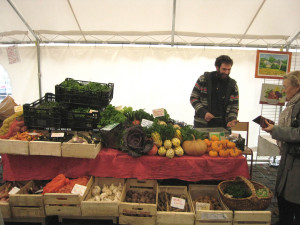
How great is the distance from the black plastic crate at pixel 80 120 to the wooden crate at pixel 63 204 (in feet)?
2.51

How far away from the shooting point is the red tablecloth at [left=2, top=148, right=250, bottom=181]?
92.4 inches

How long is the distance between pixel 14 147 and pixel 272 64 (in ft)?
15.0

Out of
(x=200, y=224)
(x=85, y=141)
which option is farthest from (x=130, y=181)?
(x=200, y=224)

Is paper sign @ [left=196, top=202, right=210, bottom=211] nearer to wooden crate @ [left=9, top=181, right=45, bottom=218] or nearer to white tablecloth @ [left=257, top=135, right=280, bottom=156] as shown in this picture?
wooden crate @ [left=9, top=181, right=45, bottom=218]

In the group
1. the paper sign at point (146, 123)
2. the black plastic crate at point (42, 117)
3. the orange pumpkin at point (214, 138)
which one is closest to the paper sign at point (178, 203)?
the orange pumpkin at point (214, 138)

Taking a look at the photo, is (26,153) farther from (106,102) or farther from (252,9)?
(252,9)

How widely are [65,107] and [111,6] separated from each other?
2265 millimetres

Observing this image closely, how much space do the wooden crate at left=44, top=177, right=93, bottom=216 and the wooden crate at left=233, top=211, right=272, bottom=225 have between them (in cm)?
161

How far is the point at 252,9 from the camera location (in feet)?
12.6

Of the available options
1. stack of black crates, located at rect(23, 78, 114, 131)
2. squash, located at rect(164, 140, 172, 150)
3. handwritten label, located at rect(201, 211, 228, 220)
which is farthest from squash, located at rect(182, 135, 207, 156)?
stack of black crates, located at rect(23, 78, 114, 131)

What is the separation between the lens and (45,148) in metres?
2.25

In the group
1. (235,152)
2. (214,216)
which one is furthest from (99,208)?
(235,152)

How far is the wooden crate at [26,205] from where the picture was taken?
7.46ft

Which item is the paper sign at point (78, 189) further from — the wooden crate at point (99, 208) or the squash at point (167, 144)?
the squash at point (167, 144)
